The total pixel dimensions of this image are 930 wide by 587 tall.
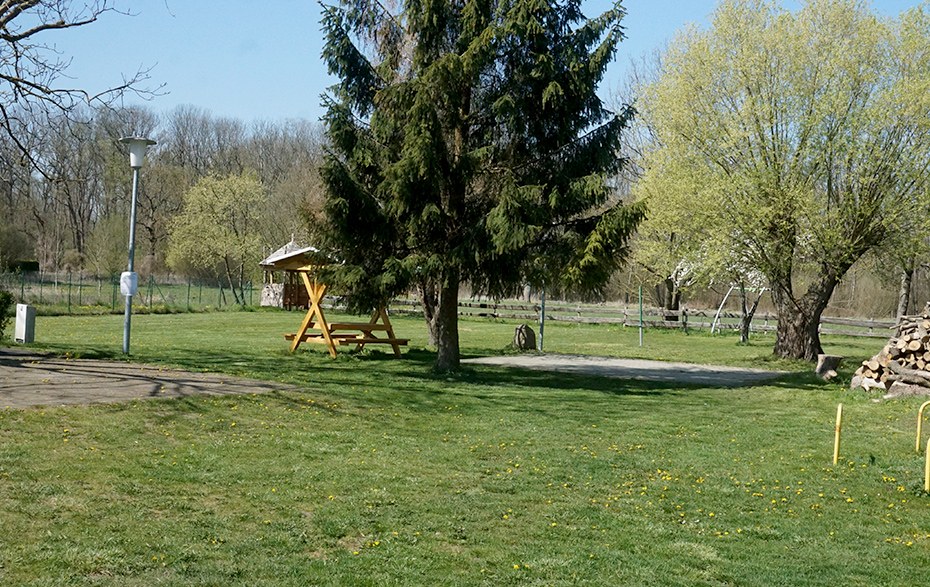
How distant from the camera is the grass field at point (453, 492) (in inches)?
209

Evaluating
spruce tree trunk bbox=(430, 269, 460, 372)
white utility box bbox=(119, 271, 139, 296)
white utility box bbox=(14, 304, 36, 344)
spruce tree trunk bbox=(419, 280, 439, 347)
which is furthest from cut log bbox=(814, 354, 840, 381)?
white utility box bbox=(14, 304, 36, 344)

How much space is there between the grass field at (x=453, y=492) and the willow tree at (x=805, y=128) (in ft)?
23.4

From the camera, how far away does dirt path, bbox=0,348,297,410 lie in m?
9.78

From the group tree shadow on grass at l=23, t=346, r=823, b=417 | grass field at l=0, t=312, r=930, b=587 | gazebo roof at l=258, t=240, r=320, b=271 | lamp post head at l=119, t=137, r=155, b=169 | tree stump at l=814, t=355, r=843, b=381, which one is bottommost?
grass field at l=0, t=312, r=930, b=587

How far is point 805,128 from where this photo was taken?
19.2 meters

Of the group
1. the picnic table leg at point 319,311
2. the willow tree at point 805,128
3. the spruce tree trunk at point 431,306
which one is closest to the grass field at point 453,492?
the picnic table leg at point 319,311

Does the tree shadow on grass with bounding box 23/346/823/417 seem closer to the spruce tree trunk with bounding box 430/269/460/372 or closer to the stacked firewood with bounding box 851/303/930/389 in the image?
the spruce tree trunk with bounding box 430/269/460/372

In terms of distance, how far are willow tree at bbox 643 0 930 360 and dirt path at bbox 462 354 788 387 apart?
2984mm

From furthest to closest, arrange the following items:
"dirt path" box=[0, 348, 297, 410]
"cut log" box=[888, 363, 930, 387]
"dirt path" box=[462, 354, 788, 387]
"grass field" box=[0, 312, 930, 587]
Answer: "dirt path" box=[462, 354, 788, 387], "cut log" box=[888, 363, 930, 387], "dirt path" box=[0, 348, 297, 410], "grass field" box=[0, 312, 930, 587]

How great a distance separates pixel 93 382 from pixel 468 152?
25.0 ft

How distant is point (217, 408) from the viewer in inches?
396

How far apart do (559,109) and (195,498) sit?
11617 millimetres

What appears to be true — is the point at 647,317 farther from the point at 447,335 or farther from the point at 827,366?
the point at 447,335

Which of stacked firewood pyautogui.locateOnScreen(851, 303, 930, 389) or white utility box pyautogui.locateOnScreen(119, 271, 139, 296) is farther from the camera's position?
white utility box pyautogui.locateOnScreen(119, 271, 139, 296)
